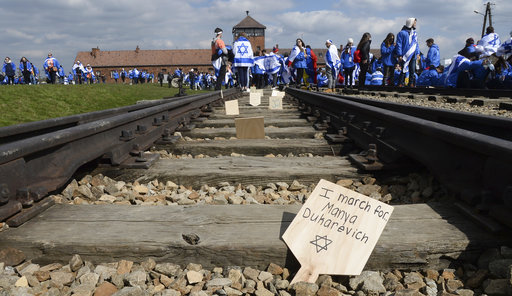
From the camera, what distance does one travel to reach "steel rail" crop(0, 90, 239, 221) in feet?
5.32

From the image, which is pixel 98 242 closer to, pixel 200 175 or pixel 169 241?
pixel 169 241

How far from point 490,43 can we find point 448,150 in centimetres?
1185

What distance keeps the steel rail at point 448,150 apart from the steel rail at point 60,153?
1699 millimetres

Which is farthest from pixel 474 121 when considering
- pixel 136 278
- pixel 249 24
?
pixel 249 24

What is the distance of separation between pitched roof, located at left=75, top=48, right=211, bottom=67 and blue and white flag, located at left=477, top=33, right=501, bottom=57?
255 ft

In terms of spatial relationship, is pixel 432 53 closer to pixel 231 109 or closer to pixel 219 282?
pixel 231 109

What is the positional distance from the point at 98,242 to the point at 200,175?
1061 mm

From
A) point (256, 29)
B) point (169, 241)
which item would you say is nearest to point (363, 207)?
point (169, 241)

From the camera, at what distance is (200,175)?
8.14 feet

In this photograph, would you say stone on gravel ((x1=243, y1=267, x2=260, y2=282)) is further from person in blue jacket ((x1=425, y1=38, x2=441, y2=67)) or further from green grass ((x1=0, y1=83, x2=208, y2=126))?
person in blue jacket ((x1=425, y1=38, x2=441, y2=67))

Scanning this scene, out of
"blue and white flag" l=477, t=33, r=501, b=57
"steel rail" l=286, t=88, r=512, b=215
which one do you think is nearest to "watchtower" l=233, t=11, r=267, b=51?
"blue and white flag" l=477, t=33, r=501, b=57

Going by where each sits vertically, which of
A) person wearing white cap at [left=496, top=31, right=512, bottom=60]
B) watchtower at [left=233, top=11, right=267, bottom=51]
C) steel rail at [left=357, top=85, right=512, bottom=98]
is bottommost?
steel rail at [left=357, top=85, right=512, bottom=98]

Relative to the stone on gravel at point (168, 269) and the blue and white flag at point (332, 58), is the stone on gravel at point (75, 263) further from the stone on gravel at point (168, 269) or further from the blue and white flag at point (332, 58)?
the blue and white flag at point (332, 58)

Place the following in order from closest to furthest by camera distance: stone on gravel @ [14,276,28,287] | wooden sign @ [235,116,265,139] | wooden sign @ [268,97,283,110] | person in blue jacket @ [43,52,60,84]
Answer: stone on gravel @ [14,276,28,287]
wooden sign @ [235,116,265,139]
wooden sign @ [268,97,283,110]
person in blue jacket @ [43,52,60,84]
